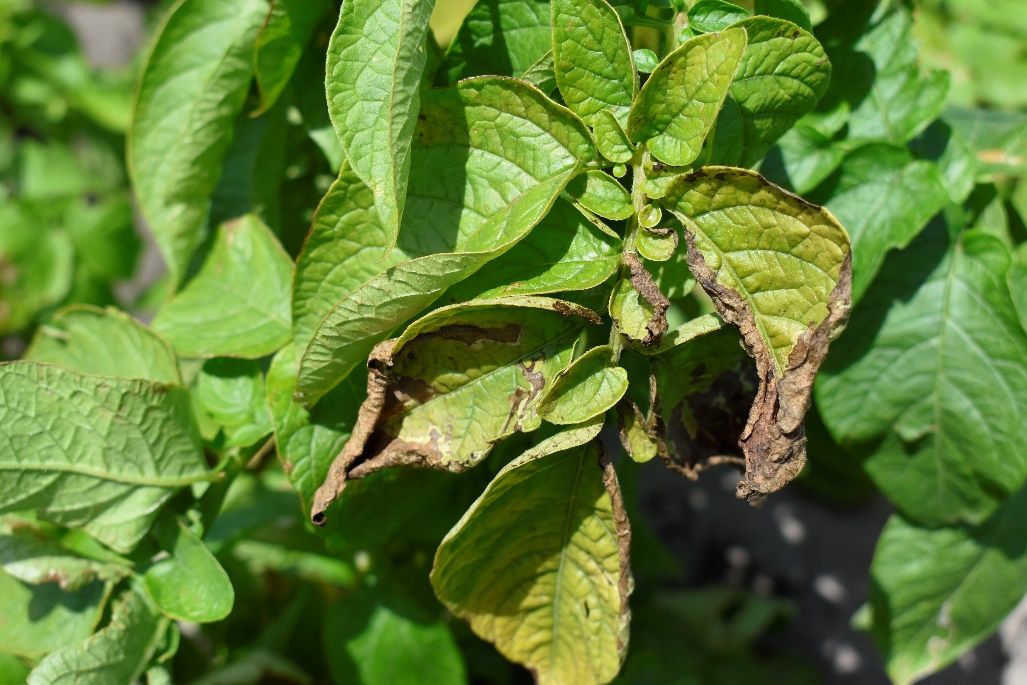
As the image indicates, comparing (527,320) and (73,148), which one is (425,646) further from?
(73,148)

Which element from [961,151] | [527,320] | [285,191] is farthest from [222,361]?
[961,151]

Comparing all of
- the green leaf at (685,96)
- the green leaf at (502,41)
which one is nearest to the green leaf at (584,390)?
the green leaf at (685,96)

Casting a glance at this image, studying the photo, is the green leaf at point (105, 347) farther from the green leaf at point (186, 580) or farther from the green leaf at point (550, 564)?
the green leaf at point (550, 564)

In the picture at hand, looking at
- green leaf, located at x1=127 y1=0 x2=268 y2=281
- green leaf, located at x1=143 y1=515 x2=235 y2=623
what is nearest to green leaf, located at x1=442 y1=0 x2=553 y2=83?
green leaf, located at x1=127 y1=0 x2=268 y2=281

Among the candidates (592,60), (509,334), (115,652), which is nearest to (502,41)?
(592,60)

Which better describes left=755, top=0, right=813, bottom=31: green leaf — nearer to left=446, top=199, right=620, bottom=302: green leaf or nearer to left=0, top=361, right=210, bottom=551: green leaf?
left=446, top=199, right=620, bottom=302: green leaf

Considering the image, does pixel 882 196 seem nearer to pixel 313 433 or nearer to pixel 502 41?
pixel 502 41
